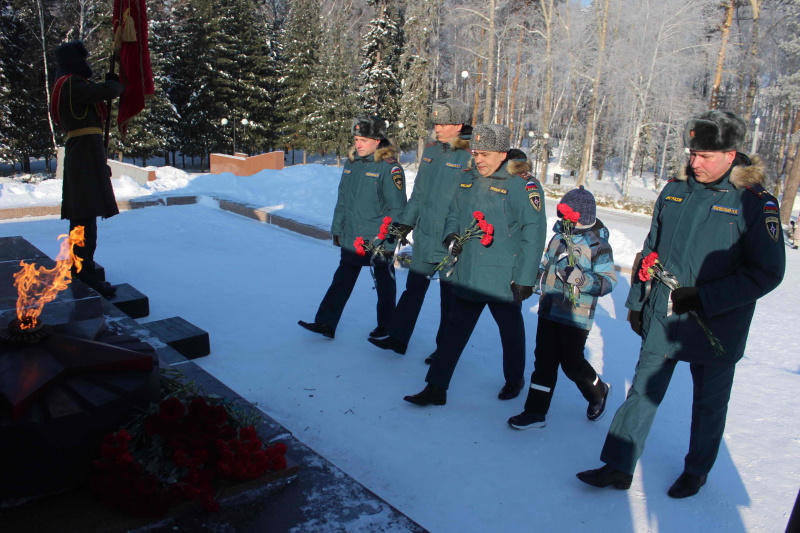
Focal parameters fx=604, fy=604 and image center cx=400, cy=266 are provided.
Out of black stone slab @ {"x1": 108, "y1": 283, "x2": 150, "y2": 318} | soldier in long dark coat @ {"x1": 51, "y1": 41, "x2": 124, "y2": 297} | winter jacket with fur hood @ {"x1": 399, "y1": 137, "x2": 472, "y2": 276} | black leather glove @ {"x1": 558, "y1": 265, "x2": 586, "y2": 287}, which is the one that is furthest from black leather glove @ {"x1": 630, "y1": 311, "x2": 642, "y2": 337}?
soldier in long dark coat @ {"x1": 51, "y1": 41, "x2": 124, "y2": 297}

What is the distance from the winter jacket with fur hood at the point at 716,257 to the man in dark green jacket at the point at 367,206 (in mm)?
2123

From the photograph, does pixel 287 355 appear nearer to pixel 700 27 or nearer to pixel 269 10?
pixel 700 27

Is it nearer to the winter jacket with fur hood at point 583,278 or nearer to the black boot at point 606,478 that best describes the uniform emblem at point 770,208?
the winter jacket with fur hood at point 583,278

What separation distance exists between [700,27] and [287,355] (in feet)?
100

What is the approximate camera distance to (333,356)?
177 inches

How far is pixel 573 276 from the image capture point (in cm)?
338

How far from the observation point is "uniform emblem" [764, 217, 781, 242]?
8.55 ft

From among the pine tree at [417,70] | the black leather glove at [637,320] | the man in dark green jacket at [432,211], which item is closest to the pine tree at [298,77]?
the pine tree at [417,70]

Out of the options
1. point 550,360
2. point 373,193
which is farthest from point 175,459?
point 373,193

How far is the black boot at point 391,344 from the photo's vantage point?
178 inches

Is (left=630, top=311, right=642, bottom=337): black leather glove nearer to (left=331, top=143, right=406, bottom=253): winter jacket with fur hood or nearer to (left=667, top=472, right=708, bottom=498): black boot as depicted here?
(left=667, top=472, right=708, bottom=498): black boot

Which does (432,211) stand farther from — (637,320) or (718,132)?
(718,132)

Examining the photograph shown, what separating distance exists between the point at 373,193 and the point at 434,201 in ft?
1.74

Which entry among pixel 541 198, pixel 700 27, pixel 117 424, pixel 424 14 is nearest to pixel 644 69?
pixel 700 27
